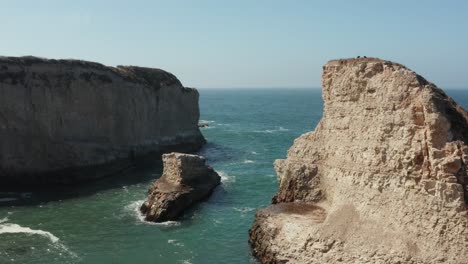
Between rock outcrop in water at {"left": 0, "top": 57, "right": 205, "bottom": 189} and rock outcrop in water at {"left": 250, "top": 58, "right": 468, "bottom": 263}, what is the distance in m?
26.8

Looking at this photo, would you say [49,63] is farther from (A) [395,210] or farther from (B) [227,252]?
(A) [395,210]

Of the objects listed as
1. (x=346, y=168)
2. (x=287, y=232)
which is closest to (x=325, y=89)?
(x=346, y=168)

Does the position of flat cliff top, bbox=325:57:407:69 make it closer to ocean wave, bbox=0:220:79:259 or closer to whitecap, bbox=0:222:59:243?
ocean wave, bbox=0:220:79:259

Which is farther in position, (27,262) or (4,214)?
(4,214)

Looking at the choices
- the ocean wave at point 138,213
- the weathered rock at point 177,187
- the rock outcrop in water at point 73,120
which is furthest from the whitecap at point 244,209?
the rock outcrop in water at point 73,120

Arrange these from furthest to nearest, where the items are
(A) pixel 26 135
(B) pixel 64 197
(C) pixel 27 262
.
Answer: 1. (A) pixel 26 135
2. (B) pixel 64 197
3. (C) pixel 27 262

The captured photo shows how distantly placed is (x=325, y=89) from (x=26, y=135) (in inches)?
1253

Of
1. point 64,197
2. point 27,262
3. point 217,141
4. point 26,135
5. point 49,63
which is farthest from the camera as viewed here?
point 217,141

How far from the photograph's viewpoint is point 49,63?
50188 millimetres

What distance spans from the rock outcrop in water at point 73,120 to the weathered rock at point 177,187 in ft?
44.4

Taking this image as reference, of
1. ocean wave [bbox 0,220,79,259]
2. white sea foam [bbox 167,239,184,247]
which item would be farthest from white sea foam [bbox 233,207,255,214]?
ocean wave [bbox 0,220,79,259]

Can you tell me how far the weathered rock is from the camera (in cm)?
3494

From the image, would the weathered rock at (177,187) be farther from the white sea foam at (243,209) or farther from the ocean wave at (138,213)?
the white sea foam at (243,209)

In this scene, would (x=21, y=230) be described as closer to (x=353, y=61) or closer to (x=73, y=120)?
(x=73, y=120)
